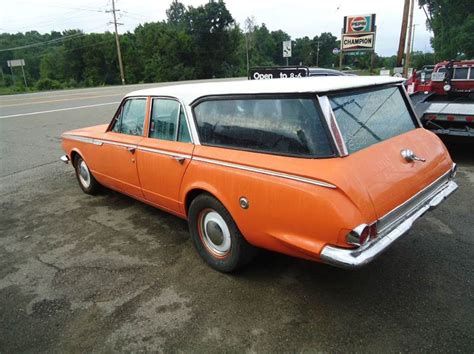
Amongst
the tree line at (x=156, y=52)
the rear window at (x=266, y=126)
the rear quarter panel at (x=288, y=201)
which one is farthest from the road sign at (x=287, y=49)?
the tree line at (x=156, y=52)

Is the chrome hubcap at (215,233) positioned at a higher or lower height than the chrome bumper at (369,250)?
lower

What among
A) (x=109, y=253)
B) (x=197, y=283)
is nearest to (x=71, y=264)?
(x=109, y=253)

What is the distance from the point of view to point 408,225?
2.60m

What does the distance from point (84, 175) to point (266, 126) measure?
371 centimetres

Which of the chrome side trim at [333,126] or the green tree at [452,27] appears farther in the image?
the green tree at [452,27]

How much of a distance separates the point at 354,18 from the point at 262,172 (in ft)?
63.4

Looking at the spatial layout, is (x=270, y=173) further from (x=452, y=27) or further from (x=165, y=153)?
(x=452, y=27)

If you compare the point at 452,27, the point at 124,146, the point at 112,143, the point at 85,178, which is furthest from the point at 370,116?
the point at 452,27

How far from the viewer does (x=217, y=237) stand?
128 inches

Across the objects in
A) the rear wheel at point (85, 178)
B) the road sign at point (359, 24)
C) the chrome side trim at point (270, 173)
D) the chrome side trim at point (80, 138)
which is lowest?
the rear wheel at point (85, 178)

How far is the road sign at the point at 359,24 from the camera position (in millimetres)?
18531

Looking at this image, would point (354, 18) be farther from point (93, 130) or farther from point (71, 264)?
point (71, 264)

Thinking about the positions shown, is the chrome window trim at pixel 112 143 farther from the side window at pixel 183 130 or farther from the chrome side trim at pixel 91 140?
the side window at pixel 183 130

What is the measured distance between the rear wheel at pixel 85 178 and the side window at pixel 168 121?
187 cm
